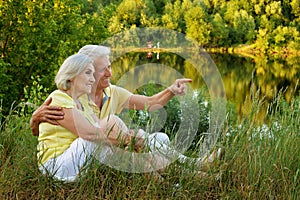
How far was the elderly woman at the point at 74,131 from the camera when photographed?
218 centimetres

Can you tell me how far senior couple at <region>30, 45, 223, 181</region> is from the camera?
2.18 meters

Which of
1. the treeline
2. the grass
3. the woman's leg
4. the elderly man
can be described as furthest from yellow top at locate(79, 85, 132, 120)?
the treeline

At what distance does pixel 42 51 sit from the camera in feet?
21.0

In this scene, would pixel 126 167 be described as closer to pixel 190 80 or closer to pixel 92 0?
pixel 190 80

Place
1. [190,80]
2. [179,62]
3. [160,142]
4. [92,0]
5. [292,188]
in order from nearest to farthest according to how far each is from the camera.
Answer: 1. [292,188]
2. [160,142]
3. [190,80]
4. [179,62]
5. [92,0]

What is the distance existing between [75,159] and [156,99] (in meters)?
0.62

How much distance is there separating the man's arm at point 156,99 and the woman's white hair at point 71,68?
39 cm

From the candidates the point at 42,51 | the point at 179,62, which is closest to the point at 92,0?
the point at 42,51

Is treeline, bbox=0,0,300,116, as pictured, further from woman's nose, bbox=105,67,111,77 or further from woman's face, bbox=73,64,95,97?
woman's face, bbox=73,64,95,97

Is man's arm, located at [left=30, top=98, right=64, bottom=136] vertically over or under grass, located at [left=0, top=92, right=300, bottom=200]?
over

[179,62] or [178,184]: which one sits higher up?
[179,62]

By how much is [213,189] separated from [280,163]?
323 mm

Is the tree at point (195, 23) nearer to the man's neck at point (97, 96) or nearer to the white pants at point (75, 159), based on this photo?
the man's neck at point (97, 96)

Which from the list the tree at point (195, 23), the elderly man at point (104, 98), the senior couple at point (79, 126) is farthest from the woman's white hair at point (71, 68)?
the tree at point (195, 23)
